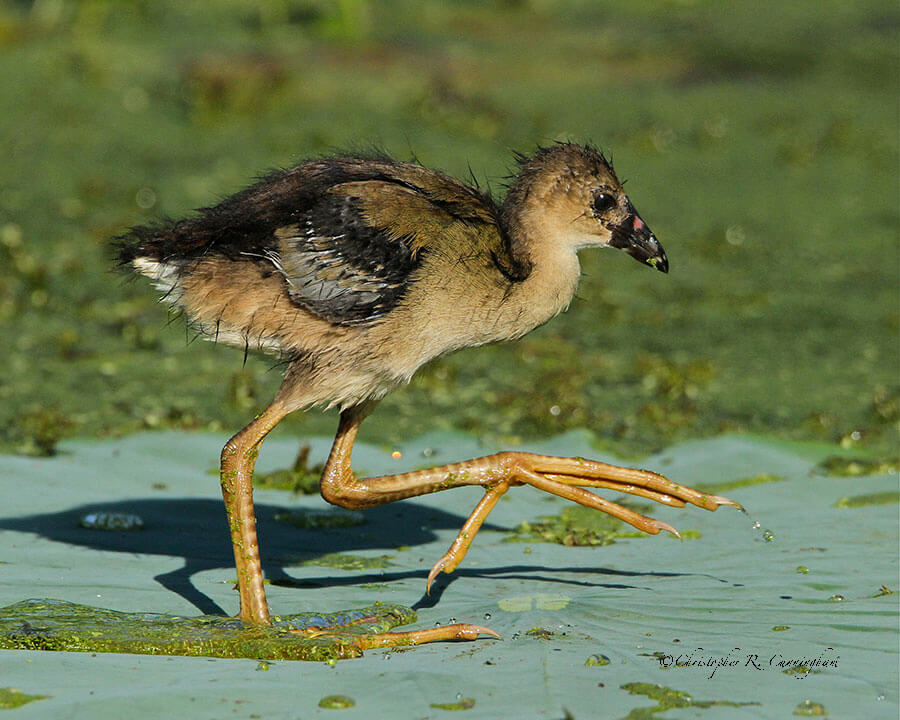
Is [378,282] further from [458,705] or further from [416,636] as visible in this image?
[458,705]

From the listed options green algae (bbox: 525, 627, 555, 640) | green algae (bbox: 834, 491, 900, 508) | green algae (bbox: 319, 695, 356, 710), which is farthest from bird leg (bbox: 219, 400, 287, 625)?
green algae (bbox: 834, 491, 900, 508)

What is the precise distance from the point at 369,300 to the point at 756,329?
4414 mm

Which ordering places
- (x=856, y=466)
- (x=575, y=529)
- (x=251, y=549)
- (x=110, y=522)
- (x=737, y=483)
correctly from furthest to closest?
1. (x=856, y=466)
2. (x=737, y=483)
3. (x=575, y=529)
4. (x=110, y=522)
5. (x=251, y=549)

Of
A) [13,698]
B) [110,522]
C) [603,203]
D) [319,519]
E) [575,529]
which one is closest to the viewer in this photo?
[13,698]

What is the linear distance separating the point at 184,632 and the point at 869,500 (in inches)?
116

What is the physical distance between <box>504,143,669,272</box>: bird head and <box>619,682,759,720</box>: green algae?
67.4 inches

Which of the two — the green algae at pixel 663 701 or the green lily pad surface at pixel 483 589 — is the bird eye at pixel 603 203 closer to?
the green lily pad surface at pixel 483 589

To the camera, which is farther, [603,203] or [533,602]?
[603,203]

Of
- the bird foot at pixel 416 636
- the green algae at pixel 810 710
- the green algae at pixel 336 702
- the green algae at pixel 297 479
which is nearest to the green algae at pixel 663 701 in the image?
the green algae at pixel 810 710

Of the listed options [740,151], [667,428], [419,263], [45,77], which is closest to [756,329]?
[667,428]

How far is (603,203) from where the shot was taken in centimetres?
479

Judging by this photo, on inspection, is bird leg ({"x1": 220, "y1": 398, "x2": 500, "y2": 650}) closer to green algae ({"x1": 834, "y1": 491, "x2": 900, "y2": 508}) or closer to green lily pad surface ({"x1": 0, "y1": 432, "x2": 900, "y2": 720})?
green lily pad surface ({"x1": 0, "y1": 432, "x2": 900, "y2": 720})

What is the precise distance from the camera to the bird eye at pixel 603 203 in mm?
4773

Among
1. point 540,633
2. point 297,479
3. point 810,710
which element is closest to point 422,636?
point 540,633
